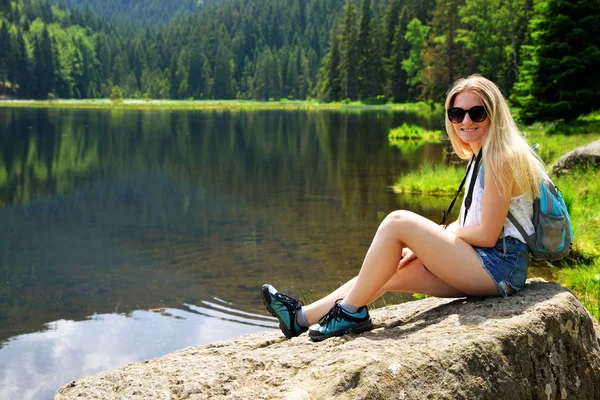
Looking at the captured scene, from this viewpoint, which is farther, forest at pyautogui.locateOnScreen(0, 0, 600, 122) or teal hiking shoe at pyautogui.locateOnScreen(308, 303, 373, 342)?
forest at pyautogui.locateOnScreen(0, 0, 600, 122)

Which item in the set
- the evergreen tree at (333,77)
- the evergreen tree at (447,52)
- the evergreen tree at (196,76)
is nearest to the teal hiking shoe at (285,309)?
the evergreen tree at (447,52)

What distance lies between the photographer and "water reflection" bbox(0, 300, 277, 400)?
268 inches

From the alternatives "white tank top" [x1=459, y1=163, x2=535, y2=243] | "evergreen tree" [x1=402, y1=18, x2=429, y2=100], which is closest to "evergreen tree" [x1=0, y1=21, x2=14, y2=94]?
"evergreen tree" [x1=402, y1=18, x2=429, y2=100]

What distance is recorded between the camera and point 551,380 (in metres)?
3.55

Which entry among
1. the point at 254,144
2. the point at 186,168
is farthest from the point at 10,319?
the point at 254,144

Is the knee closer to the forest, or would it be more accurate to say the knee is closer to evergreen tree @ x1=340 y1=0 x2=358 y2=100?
the forest

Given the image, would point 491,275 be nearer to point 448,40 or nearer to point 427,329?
point 427,329

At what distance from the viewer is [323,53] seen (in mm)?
162375

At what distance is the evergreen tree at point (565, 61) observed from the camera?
2258cm

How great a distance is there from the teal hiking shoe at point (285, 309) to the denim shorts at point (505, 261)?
3.68 ft

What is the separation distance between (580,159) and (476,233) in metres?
10.2

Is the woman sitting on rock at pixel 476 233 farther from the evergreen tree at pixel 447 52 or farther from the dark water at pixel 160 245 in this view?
the evergreen tree at pixel 447 52

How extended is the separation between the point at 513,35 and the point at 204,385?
5290 centimetres

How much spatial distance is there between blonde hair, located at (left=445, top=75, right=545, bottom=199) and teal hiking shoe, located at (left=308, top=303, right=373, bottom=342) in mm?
1046
